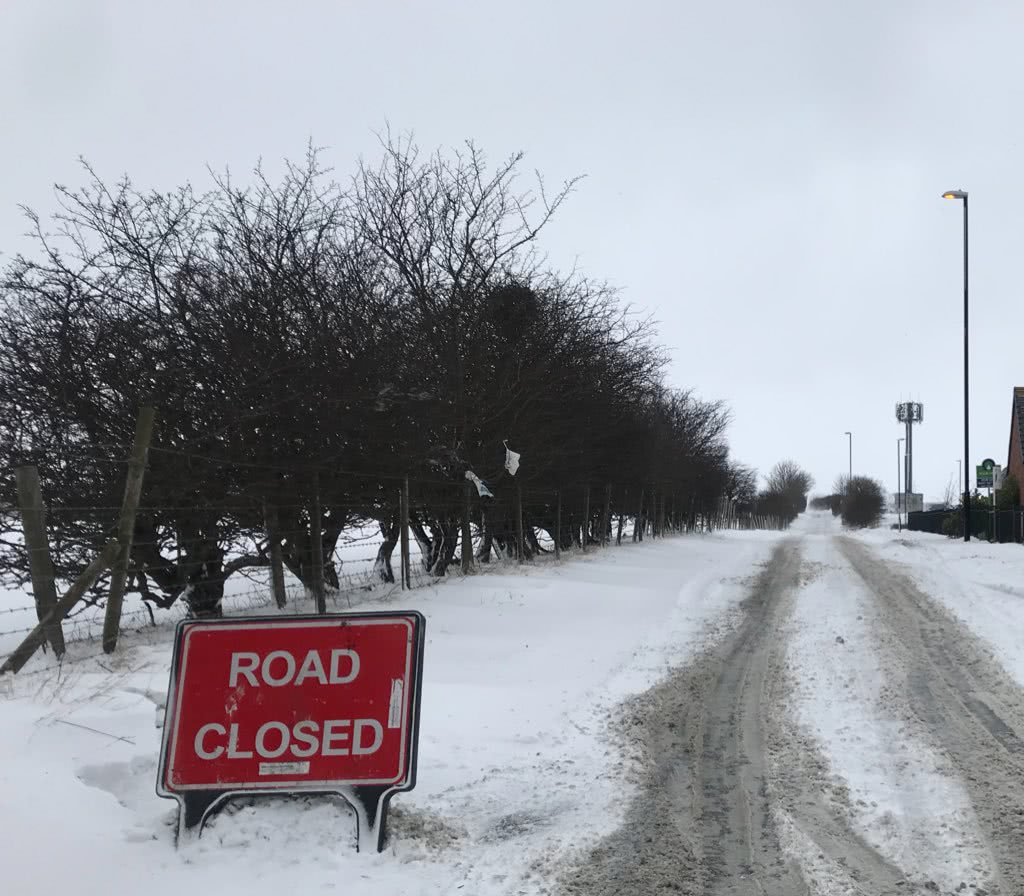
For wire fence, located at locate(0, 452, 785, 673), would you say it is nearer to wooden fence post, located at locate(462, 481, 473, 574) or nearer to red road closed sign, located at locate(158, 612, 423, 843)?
wooden fence post, located at locate(462, 481, 473, 574)

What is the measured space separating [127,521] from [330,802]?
3584 millimetres

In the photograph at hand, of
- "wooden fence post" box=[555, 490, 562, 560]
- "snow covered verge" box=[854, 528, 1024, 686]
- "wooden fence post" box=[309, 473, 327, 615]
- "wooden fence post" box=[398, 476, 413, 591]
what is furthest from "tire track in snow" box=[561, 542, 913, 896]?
"wooden fence post" box=[555, 490, 562, 560]

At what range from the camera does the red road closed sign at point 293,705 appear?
Result: 3.96 meters

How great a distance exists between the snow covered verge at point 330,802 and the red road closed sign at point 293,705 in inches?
8.8

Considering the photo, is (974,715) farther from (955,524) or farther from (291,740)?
(955,524)

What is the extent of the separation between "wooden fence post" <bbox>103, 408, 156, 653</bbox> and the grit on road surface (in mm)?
4022

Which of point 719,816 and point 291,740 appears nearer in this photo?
point 291,740

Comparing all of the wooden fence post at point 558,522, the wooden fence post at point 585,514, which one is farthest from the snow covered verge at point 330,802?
the wooden fence post at point 585,514

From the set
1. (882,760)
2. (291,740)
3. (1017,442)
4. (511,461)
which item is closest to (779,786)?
(882,760)

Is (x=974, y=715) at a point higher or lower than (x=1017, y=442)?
lower

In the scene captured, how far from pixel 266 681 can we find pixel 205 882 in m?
0.88

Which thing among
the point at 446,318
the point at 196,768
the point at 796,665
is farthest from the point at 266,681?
the point at 446,318

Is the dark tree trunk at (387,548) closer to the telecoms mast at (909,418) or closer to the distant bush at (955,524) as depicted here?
the distant bush at (955,524)

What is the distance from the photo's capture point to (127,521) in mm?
6785
